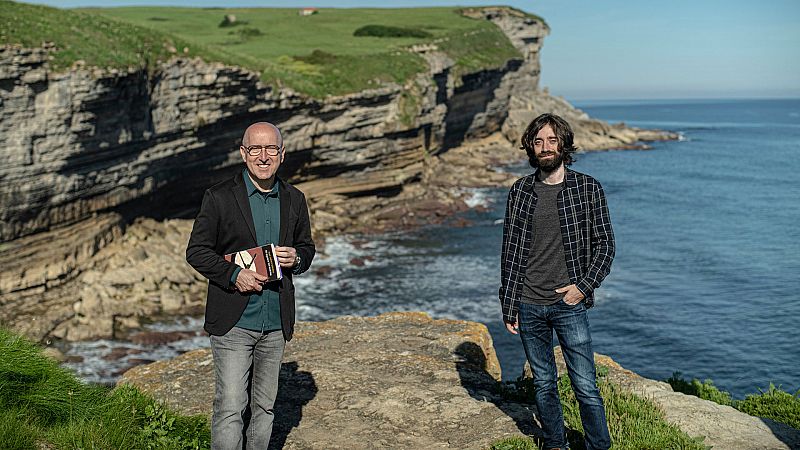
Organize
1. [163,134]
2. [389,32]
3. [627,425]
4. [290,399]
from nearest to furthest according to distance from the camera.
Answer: [627,425] < [290,399] < [163,134] < [389,32]

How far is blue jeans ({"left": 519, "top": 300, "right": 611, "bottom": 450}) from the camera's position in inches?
233

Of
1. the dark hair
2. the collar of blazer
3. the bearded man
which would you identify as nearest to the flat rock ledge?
the bearded man

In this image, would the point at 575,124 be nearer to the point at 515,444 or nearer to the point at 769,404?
the point at 769,404

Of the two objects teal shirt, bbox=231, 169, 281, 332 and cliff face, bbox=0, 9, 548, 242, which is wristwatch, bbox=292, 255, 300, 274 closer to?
teal shirt, bbox=231, 169, 281, 332

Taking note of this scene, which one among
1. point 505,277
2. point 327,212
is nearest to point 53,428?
point 505,277

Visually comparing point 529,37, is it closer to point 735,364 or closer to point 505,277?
point 735,364

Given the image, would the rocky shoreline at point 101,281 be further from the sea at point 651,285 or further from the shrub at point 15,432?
the shrub at point 15,432

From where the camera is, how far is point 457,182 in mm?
55688

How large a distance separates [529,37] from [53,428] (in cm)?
9170

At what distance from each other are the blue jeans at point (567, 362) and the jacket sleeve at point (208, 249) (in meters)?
2.68

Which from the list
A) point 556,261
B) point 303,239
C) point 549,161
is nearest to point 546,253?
point 556,261

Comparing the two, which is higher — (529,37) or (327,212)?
(529,37)

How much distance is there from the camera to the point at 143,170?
29.8 meters

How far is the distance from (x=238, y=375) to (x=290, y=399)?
120 inches
